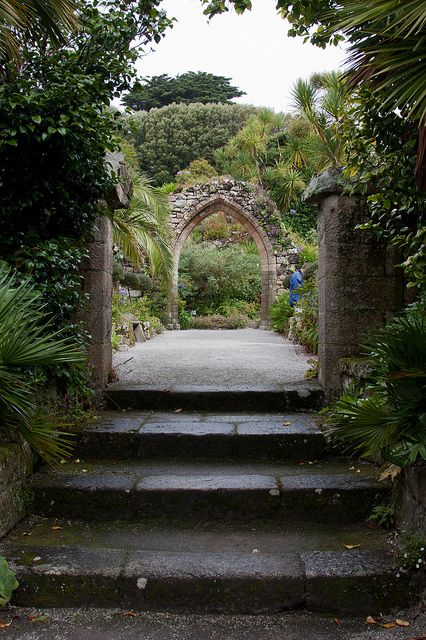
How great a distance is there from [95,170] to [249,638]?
319 centimetres

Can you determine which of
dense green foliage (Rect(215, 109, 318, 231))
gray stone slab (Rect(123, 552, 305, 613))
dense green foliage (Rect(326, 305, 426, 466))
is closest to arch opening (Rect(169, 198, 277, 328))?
dense green foliage (Rect(215, 109, 318, 231))

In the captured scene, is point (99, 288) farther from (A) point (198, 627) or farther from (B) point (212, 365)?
(A) point (198, 627)

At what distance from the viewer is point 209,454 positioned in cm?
376

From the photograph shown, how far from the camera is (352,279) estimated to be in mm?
4371

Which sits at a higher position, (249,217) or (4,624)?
(249,217)

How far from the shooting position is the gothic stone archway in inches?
637

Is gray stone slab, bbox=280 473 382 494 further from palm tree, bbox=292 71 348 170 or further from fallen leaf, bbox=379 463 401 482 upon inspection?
palm tree, bbox=292 71 348 170

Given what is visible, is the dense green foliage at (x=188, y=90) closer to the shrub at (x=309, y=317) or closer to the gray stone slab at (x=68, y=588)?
the shrub at (x=309, y=317)

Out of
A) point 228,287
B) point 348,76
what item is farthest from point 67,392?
point 228,287

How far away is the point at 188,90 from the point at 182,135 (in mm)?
6410

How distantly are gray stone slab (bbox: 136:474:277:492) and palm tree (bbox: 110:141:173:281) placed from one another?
21.1ft

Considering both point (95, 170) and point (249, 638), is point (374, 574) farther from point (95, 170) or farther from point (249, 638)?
point (95, 170)

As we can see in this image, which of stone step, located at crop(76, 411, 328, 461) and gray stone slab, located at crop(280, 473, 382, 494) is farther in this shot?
stone step, located at crop(76, 411, 328, 461)

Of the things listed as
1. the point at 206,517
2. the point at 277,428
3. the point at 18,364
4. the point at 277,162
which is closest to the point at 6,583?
the point at 18,364
